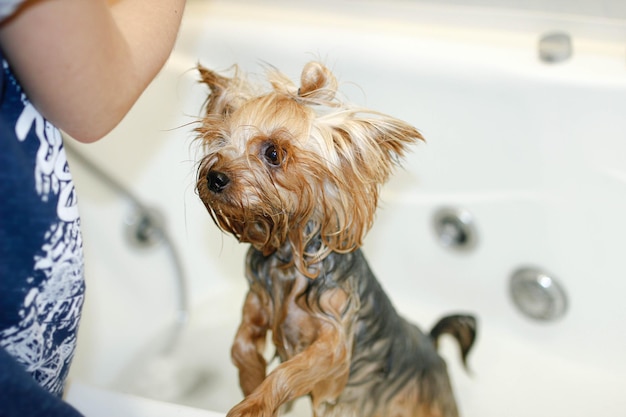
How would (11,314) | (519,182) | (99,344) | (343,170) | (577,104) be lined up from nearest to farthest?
(11,314) < (343,170) < (577,104) < (519,182) < (99,344)

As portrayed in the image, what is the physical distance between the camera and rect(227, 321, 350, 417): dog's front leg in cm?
79

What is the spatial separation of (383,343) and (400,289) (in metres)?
0.56

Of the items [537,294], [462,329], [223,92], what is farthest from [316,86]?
[537,294]

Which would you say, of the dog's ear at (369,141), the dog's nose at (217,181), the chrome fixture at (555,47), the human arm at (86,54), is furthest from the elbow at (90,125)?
the chrome fixture at (555,47)

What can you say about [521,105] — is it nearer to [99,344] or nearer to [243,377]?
[243,377]

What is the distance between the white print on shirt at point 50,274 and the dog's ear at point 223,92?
221mm

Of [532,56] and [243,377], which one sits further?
[532,56]

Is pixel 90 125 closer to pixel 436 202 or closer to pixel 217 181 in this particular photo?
pixel 217 181

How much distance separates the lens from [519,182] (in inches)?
52.0

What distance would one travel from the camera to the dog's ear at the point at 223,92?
2.73 feet

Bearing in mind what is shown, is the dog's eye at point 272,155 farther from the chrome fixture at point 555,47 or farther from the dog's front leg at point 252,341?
the chrome fixture at point 555,47

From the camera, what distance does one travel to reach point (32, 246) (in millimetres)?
633

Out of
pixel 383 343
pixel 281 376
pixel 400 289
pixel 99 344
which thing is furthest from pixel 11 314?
pixel 400 289

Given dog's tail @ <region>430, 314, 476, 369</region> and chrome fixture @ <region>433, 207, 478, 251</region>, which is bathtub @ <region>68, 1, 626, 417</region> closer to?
chrome fixture @ <region>433, 207, 478, 251</region>
